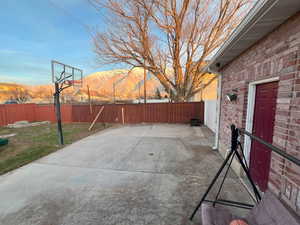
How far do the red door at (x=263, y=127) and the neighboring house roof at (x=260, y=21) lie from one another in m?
0.77

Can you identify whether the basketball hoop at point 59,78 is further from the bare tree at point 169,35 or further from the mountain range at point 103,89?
the mountain range at point 103,89

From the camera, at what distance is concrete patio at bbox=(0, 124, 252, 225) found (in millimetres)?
1779

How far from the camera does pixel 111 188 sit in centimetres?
237

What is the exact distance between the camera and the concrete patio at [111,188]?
1779 mm

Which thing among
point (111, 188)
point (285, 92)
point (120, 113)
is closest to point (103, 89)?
point (120, 113)

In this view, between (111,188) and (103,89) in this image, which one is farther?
(103,89)

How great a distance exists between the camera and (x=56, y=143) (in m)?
5.11

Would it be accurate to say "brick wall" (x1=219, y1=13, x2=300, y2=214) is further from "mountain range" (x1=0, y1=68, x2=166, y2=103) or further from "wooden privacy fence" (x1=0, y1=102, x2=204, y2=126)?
"mountain range" (x1=0, y1=68, x2=166, y2=103)

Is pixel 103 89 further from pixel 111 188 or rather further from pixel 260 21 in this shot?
pixel 260 21

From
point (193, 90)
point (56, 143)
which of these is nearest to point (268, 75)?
point (56, 143)

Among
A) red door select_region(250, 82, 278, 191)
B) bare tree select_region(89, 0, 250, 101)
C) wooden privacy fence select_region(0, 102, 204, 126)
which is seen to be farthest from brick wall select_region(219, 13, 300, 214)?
bare tree select_region(89, 0, 250, 101)

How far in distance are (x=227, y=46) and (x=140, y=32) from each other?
725 centimetres

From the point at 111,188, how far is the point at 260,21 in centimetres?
336

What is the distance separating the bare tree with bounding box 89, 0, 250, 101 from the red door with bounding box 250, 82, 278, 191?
6.66 meters
